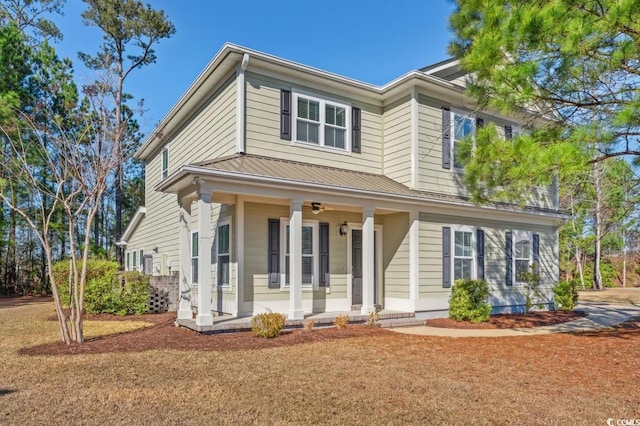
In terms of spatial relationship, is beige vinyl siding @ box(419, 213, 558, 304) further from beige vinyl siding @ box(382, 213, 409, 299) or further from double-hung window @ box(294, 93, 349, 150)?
double-hung window @ box(294, 93, 349, 150)

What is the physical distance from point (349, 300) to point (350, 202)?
103 inches

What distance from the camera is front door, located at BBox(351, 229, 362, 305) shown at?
1090cm

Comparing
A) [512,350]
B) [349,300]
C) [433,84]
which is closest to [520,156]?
[512,350]

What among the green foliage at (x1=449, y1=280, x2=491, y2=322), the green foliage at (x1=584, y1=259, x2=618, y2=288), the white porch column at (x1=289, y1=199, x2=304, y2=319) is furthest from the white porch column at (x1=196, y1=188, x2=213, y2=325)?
the green foliage at (x1=584, y1=259, x2=618, y2=288)

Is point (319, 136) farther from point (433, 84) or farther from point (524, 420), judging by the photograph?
point (524, 420)

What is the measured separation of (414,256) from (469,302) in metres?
1.63

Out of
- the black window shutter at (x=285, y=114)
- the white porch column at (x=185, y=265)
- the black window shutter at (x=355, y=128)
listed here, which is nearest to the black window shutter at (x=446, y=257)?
the black window shutter at (x=355, y=128)

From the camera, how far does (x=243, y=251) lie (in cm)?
941

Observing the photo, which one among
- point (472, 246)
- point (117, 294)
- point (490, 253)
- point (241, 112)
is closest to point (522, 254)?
point (490, 253)

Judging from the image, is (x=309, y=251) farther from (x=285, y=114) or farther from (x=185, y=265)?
(x=285, y=114)

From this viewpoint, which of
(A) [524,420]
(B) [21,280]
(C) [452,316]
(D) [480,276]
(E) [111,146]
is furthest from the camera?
(B) [21,280]

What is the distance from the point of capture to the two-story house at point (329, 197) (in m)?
9.15

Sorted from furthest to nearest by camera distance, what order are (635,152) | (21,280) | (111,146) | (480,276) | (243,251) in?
(21,280), (480,276), (243,251), (111,146), (635,152)

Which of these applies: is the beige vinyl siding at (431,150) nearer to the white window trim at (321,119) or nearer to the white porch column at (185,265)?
the white window trim at (321,119)
